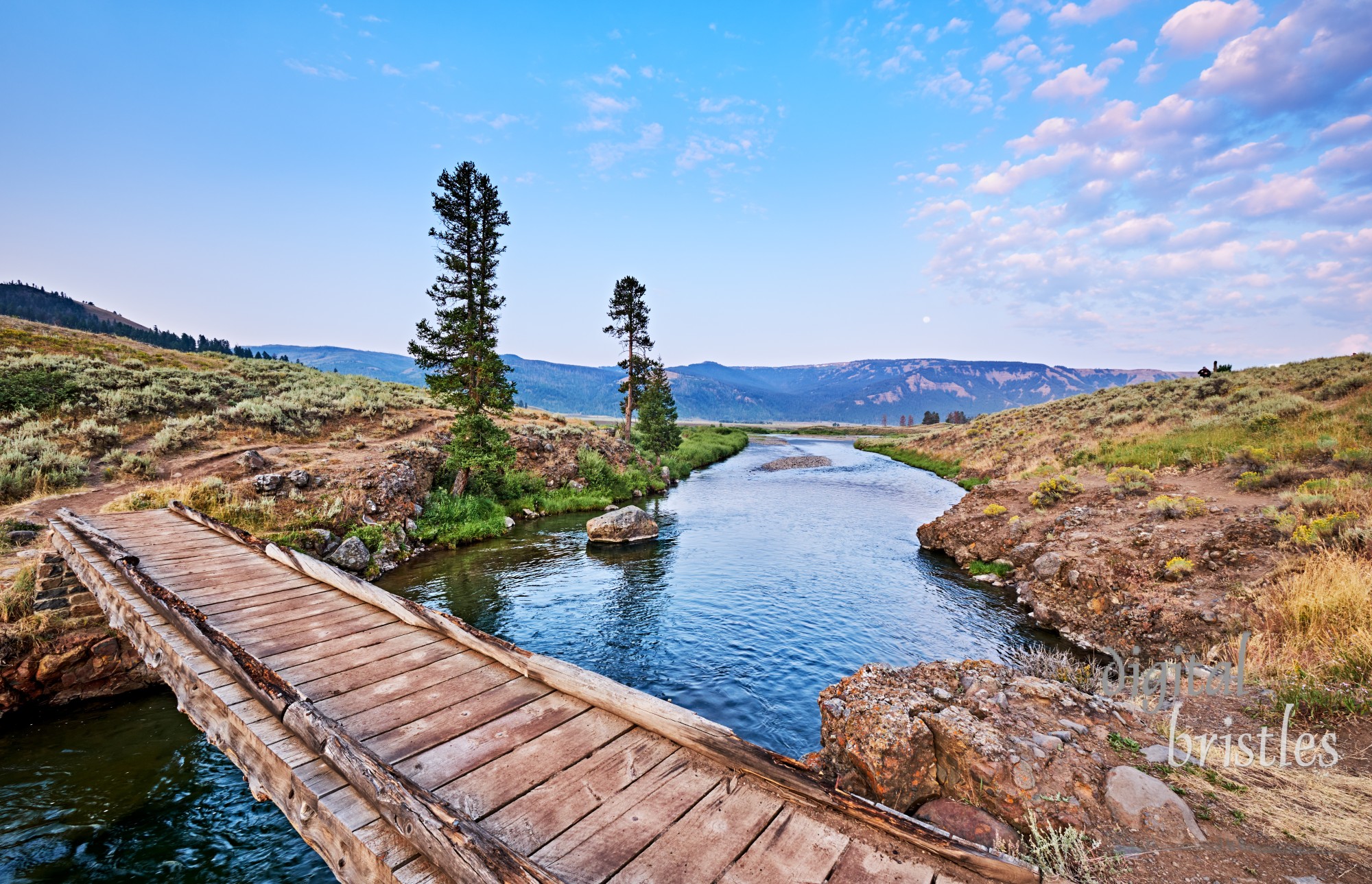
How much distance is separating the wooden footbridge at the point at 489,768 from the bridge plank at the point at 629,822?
1 cm

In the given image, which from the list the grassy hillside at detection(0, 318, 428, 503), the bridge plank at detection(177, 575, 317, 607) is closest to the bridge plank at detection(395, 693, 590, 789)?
the bridge plank at detection(177, 575, 317, 607)

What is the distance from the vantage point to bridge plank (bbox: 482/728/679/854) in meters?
3.77

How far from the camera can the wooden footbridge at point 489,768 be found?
11.2ft

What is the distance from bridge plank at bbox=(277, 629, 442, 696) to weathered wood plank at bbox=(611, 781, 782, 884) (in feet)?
14.1

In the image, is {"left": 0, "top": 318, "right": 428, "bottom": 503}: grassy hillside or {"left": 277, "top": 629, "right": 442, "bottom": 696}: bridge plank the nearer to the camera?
{"left": 277, "top": 629, "right": 442, "bottom": 696}: bridge plank

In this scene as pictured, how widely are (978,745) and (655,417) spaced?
46608 millimetres

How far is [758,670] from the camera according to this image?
10898 millimetres

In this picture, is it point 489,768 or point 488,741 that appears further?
point 488,741

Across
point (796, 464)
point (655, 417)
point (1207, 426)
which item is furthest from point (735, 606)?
point (796, 464)

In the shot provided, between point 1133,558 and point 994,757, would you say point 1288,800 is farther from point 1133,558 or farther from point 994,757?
point 1133,558

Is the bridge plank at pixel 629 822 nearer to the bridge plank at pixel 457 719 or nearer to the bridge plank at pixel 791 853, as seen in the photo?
the bridge plank at pixel 791 853

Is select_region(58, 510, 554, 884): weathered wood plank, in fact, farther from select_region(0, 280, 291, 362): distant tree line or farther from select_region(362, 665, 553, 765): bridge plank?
select_region(0, 280, 291, 362): distant tree line

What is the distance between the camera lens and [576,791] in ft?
13.8

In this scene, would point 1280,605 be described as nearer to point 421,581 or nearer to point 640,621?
point 640,621
